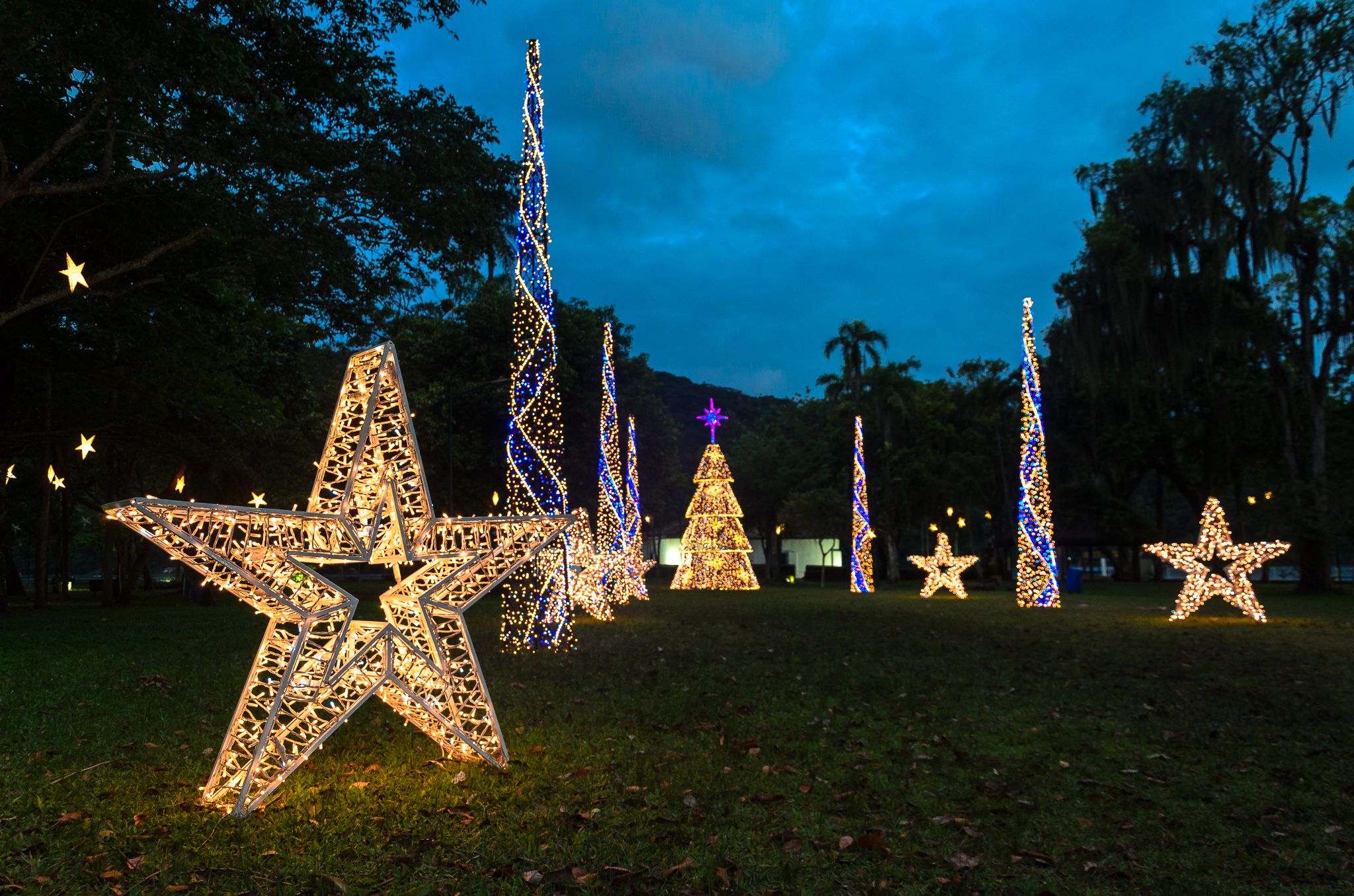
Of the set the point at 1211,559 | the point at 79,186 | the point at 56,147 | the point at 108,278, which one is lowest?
the point at 1211,559

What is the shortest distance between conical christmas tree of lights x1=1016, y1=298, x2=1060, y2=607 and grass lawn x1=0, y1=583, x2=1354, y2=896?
1209cm

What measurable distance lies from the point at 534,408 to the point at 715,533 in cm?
1942

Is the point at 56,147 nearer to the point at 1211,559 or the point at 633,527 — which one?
the point at 633,527

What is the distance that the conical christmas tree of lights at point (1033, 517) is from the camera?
22516 mm

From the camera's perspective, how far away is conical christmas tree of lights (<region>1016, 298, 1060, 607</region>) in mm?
22516

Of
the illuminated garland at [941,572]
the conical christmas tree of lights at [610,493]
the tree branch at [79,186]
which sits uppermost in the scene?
the tree branch at [79,186]

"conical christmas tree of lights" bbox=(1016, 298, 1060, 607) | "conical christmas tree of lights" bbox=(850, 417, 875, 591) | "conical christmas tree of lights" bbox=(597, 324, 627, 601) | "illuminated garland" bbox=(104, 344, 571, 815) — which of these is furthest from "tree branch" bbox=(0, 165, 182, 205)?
"conical christmas tree of lights" bbox=(850, 417, 875, 591)

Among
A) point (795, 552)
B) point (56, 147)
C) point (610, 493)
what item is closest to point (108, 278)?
point (56, 147)

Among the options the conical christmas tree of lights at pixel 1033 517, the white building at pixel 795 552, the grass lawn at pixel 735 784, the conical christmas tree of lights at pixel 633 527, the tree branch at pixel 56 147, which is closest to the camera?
the grass lawn at pixel 735 784

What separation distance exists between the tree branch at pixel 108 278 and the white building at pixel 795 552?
155ft

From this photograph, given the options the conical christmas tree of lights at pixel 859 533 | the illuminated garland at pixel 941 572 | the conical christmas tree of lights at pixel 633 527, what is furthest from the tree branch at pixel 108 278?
the conical christmas tree of lights at pixel 859 533

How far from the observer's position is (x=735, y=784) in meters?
5.17

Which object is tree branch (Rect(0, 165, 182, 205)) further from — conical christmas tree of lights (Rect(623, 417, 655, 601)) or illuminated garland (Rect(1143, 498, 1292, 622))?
illuminated garland (Rect(1143, 498, 1292, 622))

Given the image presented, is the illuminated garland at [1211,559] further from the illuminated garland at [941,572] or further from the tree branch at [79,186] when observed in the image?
the tree branch at [79,186]
